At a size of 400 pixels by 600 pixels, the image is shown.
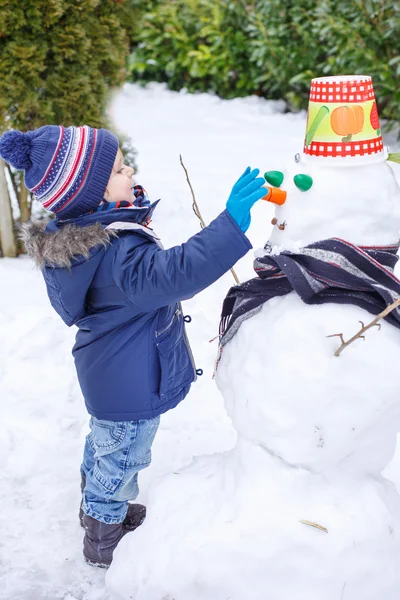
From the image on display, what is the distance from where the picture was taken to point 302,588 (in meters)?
1.74

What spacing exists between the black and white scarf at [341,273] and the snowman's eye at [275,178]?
0.19 m

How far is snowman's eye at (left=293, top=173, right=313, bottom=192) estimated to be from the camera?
5.54 feet

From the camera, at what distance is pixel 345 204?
1.68m

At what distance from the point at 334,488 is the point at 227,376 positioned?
400 mm

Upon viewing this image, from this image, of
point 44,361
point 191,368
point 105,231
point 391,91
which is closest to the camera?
point 105,231

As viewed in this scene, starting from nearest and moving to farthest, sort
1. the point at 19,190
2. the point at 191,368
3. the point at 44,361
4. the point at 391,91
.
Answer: the point at 191,368, the point at 44,361, the point at 19,190, the point at 391,91

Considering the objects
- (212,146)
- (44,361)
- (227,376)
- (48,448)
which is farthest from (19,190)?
(227,376)

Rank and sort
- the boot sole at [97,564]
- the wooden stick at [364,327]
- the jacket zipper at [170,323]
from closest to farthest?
the wooden stick at [364,327]
the jacket zipper at [170,323]
the boot sole at [97,564]

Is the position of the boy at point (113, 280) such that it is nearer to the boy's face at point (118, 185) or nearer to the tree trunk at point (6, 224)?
the boy's face at point (118, 185)

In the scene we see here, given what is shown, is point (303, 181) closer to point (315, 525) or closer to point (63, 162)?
point (63, 162)

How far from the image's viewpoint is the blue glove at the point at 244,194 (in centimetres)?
167

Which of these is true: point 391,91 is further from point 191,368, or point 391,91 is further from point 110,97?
point 191,368

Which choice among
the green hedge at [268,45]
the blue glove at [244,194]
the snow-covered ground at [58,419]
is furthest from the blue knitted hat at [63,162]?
the green hedge at [268,45]

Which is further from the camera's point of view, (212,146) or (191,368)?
(212,146)
